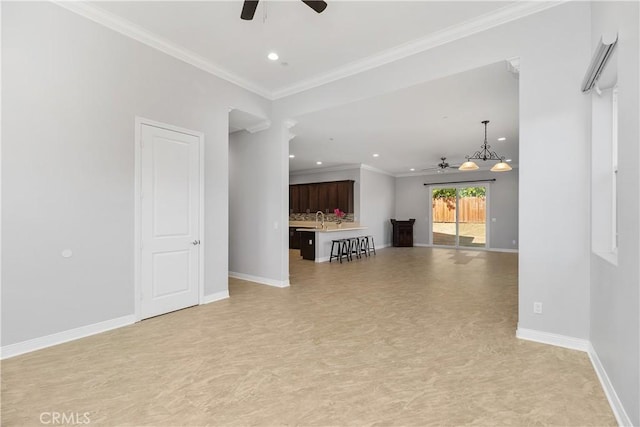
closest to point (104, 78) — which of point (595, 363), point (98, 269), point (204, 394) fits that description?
point (98, 269)

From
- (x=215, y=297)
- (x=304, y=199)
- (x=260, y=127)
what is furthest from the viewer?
(x=304, y=199)

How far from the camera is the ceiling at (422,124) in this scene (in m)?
4.01

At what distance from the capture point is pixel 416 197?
12.1 meters

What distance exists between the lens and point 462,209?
1134 cm

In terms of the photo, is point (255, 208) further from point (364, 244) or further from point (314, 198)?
point (314, 198)

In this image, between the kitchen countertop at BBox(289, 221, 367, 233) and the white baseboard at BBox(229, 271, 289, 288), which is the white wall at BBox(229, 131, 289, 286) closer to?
the white baseboard at BBox(229, 271, 289, 288)

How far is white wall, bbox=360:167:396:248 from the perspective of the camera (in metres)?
10.4

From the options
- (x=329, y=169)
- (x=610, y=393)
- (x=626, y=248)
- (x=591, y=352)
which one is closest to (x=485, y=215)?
(x=329, y=169)

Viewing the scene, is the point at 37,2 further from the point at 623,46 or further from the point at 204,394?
the point at 623,46

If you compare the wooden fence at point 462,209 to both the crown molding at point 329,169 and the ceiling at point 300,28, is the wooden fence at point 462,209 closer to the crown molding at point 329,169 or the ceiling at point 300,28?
the crown molding at point 329,169

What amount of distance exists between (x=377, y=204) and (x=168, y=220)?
8.38 metres

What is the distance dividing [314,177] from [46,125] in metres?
8.89

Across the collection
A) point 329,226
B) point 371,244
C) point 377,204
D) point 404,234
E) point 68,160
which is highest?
point 68,160

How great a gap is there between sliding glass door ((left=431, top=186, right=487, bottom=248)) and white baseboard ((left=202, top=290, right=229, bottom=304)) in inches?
364
